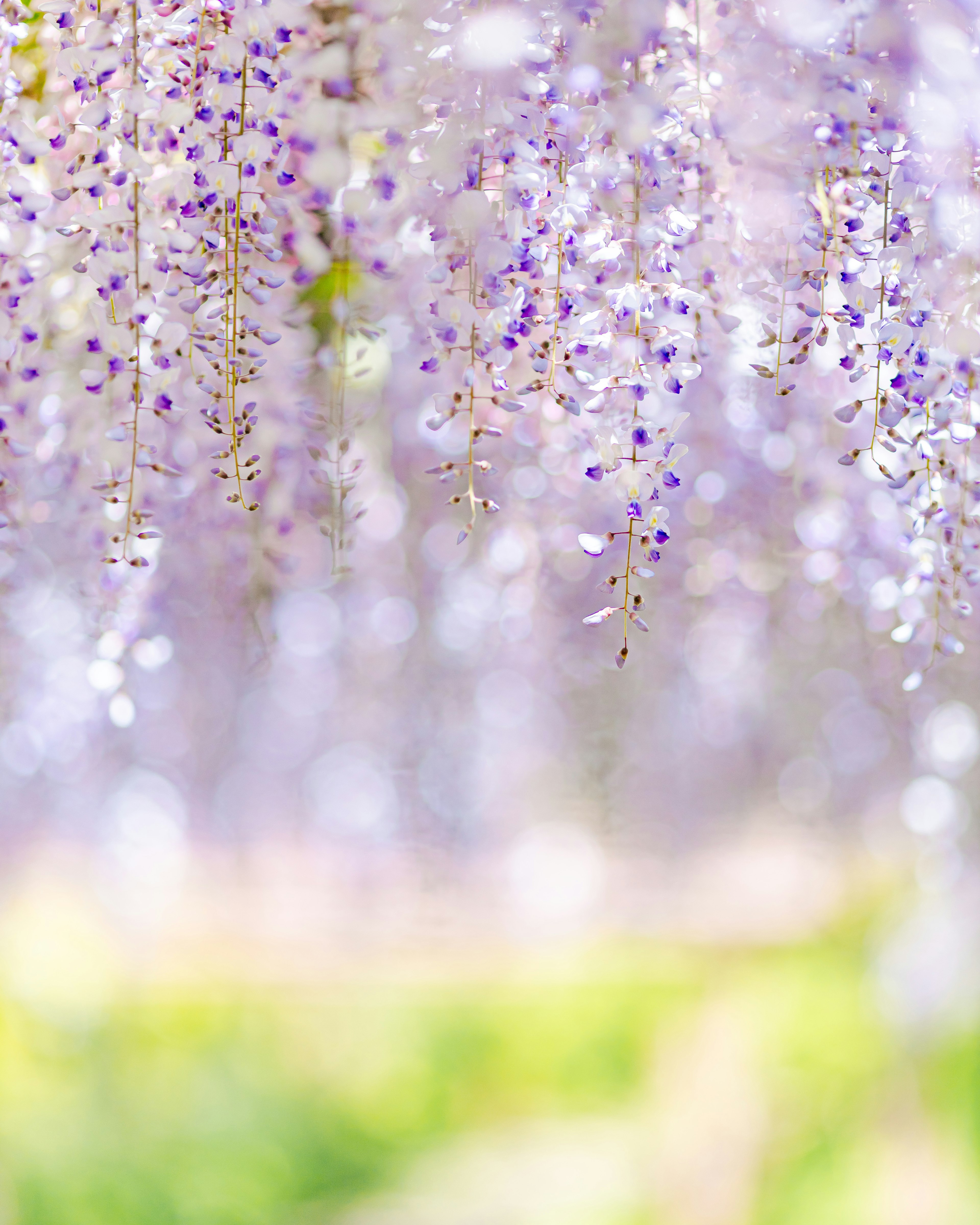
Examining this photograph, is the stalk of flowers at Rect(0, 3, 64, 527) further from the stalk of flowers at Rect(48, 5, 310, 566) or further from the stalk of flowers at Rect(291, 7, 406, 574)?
the stalk of flowers at Rect(291, 7, 406, 574)

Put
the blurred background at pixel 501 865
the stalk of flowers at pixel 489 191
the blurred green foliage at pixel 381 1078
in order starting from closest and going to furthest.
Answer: the stalk of flowers at pixel 489 191, the blurred background at pixel 501 865, the blurred green foliage at pixel 381 1078

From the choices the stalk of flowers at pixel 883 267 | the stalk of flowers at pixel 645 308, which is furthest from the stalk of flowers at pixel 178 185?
the stalk of flowers at pixel 883 267

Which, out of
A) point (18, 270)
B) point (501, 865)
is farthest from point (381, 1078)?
point (18, 270)

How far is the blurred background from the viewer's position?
1.50m

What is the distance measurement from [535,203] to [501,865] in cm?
372

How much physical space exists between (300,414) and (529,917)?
11.1ft

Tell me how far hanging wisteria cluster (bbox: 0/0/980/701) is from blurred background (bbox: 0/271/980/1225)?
30 centimetres

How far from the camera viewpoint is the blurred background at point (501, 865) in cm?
150

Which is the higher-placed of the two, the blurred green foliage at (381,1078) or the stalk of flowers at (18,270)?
the stalk of flowers at (18,270)

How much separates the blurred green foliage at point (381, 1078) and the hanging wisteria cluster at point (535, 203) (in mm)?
2155

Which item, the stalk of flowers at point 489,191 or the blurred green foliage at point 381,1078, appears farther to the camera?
the blurred green foliage at point 381,1078

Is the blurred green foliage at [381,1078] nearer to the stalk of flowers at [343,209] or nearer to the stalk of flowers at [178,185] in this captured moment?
the stalk of flowers at [343,209]

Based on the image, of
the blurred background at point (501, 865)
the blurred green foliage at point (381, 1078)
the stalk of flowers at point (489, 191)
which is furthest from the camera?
the blurred green foliage at point (381, 1078)

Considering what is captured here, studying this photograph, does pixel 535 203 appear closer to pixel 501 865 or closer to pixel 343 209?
pixel 343 209
